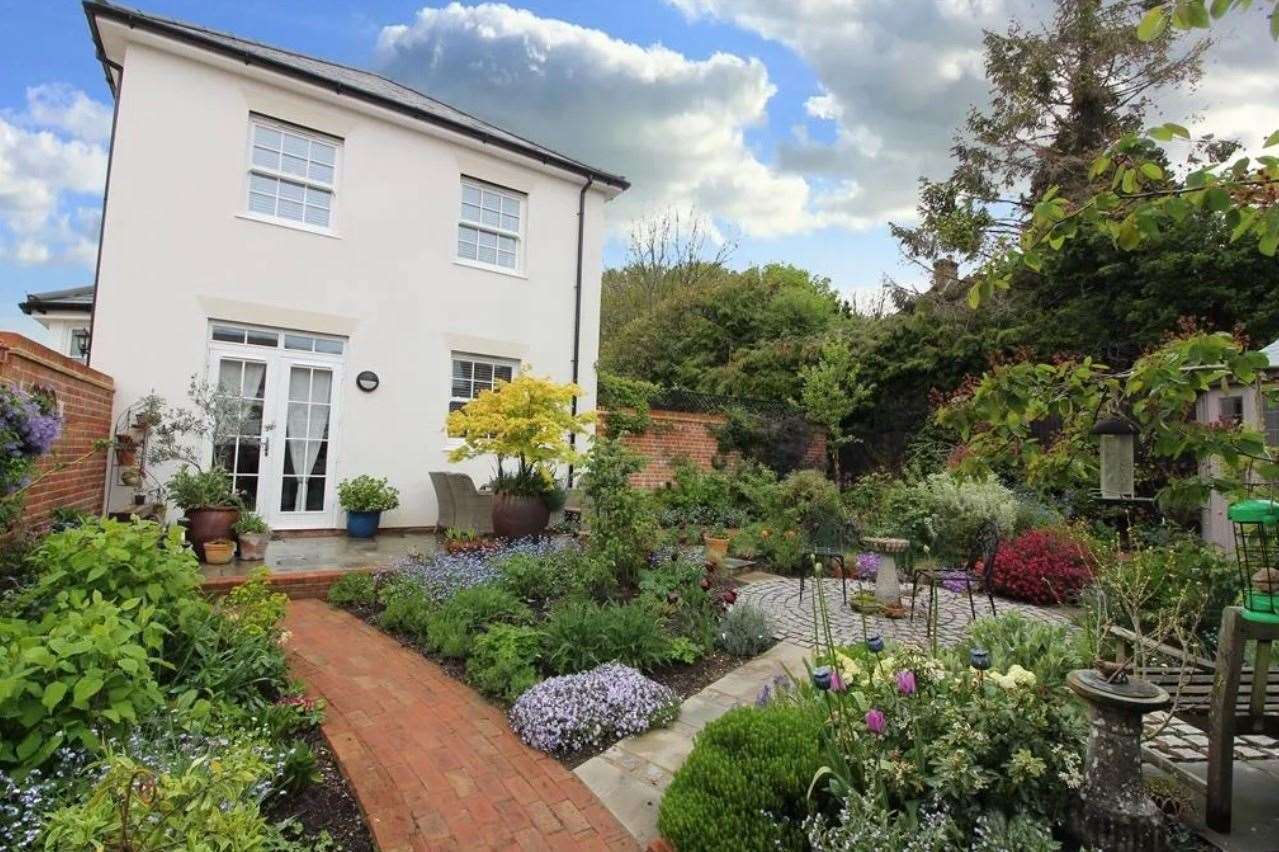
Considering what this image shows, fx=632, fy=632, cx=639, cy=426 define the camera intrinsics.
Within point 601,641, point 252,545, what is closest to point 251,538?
point 252,545

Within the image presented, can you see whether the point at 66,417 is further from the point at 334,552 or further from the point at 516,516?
the point at 516,516

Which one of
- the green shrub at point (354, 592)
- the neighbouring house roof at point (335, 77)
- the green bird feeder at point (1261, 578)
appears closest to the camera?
the green bird feeder at point (1261, 578)

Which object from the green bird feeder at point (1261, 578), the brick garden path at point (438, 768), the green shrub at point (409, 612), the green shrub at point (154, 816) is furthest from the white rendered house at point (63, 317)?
the green bird feeder at point (1261, 578)

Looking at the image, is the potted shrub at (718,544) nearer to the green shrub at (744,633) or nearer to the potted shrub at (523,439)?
the potted shrub at (523,439)

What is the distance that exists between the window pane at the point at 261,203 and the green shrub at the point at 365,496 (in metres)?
3.62

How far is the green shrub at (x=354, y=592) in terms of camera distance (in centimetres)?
534

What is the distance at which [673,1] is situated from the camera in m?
5.68

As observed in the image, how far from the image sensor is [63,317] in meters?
13.2

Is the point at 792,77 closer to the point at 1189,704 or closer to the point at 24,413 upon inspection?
the point at 1189,704

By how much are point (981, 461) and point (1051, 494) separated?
9.21 meters

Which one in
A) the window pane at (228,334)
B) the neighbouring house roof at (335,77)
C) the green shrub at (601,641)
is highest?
the neighbouring house roof at (335,77)

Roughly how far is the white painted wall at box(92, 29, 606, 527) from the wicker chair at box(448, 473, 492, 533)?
1.23m

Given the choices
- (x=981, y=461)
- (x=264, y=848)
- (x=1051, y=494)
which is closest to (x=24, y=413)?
(x=264, y=848)

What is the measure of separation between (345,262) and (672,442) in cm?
609
